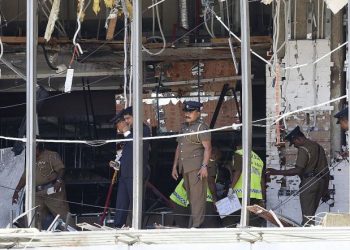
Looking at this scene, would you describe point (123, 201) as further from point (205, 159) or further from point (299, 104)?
point (299, 104)

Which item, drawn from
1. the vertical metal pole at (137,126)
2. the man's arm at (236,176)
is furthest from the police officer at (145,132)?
the vertical metal pole at (137,126)

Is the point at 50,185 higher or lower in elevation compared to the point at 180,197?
higher

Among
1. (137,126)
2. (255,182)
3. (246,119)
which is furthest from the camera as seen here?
(255,182)

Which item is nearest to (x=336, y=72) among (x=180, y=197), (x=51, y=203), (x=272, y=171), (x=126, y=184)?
(x=272, y=171)

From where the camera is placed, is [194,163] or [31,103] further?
[194,163]

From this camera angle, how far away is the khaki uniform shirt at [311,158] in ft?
55.2

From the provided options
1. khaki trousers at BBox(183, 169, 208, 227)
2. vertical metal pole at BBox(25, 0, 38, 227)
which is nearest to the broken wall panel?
khaki trousers at BBox(183, 169, 208, 227)

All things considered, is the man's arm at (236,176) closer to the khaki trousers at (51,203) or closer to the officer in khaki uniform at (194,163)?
the officer in khaki uniform at (194,163)

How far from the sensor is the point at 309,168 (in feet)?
55.5

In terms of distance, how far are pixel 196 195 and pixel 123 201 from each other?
35.8 inches

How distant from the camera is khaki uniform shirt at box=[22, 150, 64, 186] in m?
17.2

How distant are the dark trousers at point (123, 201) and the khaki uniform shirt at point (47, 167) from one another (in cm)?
125

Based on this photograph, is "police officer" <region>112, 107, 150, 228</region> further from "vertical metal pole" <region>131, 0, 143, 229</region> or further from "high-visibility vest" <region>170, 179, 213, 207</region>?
"vertical metal pole" <region>131, 0, 143, 229</region>

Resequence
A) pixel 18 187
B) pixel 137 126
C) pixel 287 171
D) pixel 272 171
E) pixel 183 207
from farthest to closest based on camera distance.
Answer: pixel 18 187 < pixel 272 171 < pixel 287 171 < pixel 183 207 < pixel 137 126
